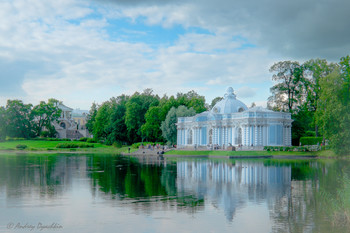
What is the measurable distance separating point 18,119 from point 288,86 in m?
65.2

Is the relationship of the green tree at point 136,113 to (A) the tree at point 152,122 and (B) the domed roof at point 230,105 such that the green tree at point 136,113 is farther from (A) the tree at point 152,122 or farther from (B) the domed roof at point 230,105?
(B) the domed roof at point 230,105

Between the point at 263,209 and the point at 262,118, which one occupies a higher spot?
the point at 262,118

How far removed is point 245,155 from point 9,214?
132 feet

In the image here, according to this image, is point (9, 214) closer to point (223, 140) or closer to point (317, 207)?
point (317, 207)

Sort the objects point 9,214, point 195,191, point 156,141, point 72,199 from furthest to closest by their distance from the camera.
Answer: point 156,141
point 195,191
point 72,199
point 9,214

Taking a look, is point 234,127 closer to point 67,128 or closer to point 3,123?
point 3,123

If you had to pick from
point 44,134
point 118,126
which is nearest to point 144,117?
point 118,126

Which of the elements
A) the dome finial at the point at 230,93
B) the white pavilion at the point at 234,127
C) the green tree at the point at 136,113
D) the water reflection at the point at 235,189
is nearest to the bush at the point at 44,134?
the green tree at the point at 136,113

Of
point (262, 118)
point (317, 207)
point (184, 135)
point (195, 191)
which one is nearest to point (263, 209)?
point (317, 207)

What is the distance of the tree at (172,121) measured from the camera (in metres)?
74.9

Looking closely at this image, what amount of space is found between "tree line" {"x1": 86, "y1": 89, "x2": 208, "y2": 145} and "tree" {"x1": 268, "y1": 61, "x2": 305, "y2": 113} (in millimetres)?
15929

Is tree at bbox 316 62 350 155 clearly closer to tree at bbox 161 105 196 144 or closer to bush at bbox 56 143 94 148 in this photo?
tree at bbox 161 105 196 144

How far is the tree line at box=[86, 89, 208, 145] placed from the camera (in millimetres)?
76625

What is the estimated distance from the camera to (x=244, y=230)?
11336mm
